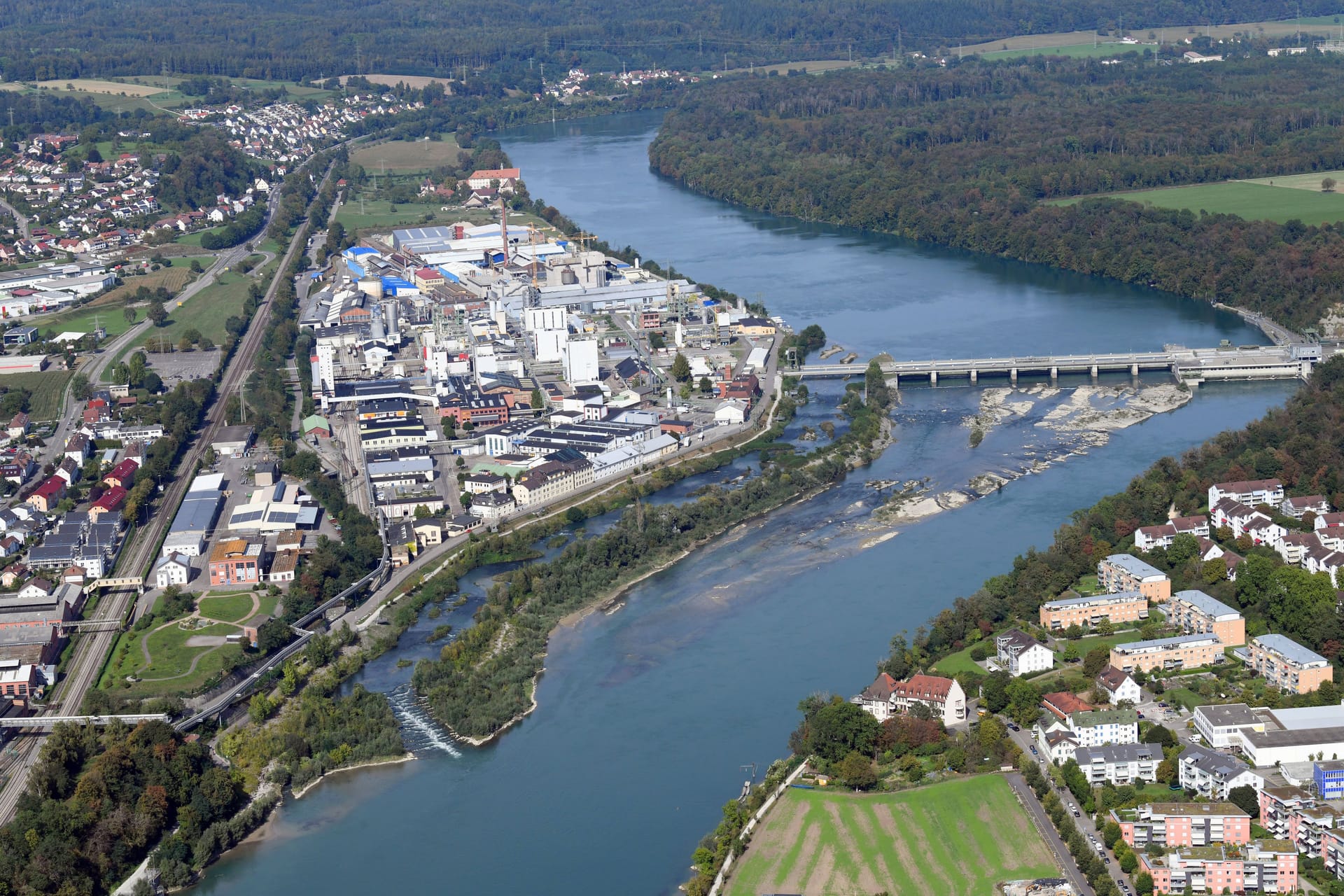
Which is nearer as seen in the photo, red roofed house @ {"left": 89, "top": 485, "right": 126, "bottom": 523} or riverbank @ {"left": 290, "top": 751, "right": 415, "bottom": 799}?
riverbank @ {"left": 290, "top": 751, "right": 415, "bottom": 799}

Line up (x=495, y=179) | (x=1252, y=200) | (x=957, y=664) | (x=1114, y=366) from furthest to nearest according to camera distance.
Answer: (x=495, y=179), (x=1252, y=200), (x=1114, y=366), (x=957, y=664)

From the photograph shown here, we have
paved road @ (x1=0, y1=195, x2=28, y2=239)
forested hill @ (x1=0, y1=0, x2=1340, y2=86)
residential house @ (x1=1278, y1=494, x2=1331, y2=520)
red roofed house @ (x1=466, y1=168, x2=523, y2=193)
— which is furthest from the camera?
forested hill @ (x1=0, y1=0, x2=1340, y2=86)

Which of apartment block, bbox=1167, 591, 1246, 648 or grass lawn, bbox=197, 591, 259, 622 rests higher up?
apartment block, bbox=1167, 591, 1246, 648

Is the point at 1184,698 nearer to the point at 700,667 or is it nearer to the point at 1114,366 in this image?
the point at 700,667

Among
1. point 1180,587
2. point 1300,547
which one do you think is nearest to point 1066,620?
point 1180,587

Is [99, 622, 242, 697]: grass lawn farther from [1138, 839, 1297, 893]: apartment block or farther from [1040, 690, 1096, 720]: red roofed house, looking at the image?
[1138, 839, 1297, 893]: apartment block

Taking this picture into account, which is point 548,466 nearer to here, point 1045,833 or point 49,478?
point 49,478

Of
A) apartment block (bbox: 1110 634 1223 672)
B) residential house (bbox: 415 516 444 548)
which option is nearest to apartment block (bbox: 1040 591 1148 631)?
apartment block (bbox: 1110 634 1223 672)

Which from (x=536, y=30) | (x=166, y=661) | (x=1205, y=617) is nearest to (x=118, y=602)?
(x=166, y=661)
